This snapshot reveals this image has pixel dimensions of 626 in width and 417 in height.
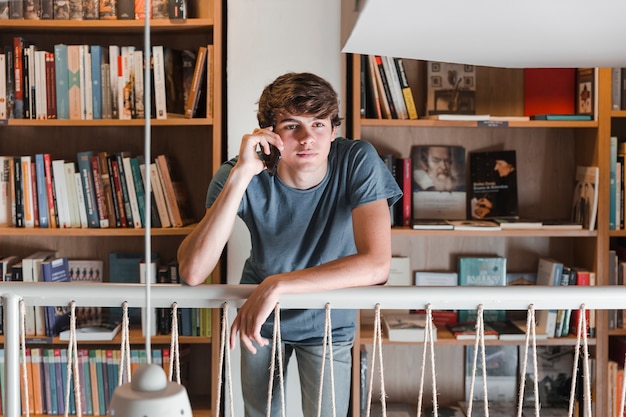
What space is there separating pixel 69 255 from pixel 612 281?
2095mm

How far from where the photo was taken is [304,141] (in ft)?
5.59

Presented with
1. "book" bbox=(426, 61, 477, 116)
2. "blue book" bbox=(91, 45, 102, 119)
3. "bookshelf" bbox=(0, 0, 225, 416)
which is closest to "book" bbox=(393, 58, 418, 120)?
"book" bbox=(426, 61, 477, 116)

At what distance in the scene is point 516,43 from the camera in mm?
1102

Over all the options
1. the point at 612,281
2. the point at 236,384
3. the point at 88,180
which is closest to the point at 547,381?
the point at 612,281

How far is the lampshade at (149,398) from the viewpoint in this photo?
614 mm

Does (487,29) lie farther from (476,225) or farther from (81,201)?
(81,201)

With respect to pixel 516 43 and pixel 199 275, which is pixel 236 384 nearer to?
pixel 199 275

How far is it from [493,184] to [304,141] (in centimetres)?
131

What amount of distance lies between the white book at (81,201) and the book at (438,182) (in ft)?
4.07

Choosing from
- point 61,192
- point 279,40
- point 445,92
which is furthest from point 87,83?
point 445,92

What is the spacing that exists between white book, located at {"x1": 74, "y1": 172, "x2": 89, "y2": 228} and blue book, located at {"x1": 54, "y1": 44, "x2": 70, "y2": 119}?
23 cm

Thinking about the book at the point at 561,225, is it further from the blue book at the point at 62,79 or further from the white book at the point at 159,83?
the blue book at the point at 62,79

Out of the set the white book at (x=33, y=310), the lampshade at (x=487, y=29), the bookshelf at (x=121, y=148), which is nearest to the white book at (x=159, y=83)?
the bookshelf at (x=121, y=148)

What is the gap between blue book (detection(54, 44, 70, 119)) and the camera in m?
2.58
